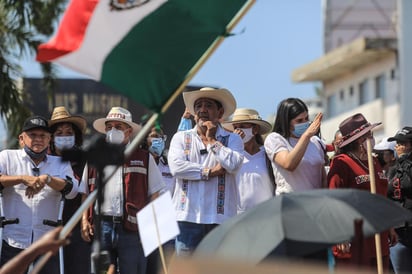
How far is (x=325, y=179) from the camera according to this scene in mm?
10477

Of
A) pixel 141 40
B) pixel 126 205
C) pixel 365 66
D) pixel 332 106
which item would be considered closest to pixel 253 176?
pixel 126 205

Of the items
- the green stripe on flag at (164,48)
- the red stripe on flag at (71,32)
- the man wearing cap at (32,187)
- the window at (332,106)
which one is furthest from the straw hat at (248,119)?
the window at (332,106)

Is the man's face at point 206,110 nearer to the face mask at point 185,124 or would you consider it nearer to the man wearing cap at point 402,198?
the face mask at point 185,124

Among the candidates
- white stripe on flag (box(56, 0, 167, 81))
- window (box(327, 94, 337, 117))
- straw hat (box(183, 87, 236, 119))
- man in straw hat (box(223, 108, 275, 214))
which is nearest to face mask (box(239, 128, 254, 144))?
man in straw hat (box(223, 108, 275, 214))

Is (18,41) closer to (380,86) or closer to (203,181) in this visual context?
(203,181)

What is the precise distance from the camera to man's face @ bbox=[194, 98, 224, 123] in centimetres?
1090

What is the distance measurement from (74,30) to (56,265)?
14.2 feet

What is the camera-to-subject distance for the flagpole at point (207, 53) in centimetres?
777

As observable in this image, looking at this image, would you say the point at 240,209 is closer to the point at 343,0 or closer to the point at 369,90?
the point at 369,90

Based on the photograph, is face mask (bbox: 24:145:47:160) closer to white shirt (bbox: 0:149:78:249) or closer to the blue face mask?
white shirt (bbox: 0:149:78:249)

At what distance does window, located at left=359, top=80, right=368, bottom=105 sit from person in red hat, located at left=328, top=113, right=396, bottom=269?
4204 cm

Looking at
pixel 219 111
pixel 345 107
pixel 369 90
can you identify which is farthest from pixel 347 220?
pixel 345 107

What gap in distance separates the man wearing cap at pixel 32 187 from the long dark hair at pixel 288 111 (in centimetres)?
215

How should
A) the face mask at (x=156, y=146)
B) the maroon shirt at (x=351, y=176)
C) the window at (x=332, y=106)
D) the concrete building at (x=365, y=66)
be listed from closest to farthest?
the maroon shirt at (x=351, y=176)
the face mask at (x=156, y=146)
the concrete building at (x=365, y=66)
the window at (x=332, y=106)
